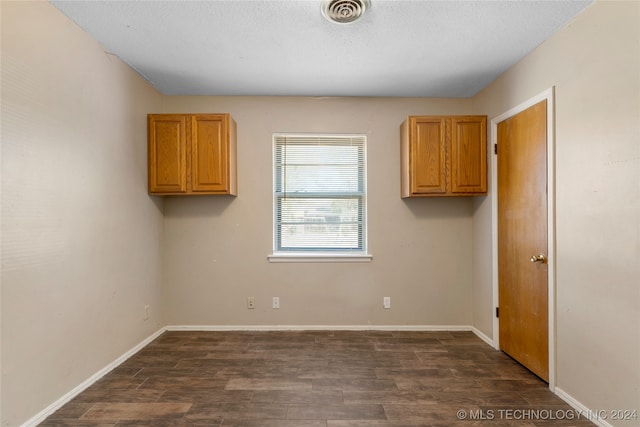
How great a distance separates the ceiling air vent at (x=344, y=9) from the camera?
1979mm

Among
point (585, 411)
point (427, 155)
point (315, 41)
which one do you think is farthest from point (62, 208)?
point (585, 411)

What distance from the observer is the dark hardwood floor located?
6.53ft

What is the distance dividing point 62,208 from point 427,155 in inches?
120

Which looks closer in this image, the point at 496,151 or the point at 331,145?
the point at 496,151

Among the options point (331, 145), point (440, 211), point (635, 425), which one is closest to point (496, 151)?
point (440, 211)

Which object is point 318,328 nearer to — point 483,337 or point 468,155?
point 483,337

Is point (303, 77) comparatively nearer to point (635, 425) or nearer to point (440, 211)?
point (440, 211)

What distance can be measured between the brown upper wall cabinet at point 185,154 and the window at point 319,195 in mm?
687

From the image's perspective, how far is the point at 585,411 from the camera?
79.0 inches

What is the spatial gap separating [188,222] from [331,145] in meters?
1.82

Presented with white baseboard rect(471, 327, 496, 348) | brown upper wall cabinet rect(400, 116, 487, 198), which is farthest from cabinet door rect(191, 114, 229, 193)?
white baseboard rect(471, 327, 496, 348)

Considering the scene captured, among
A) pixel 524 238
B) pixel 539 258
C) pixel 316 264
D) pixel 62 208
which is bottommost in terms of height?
pixel 316 264

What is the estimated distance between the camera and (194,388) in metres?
2.33

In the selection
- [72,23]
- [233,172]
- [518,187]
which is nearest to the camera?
[72,23]
